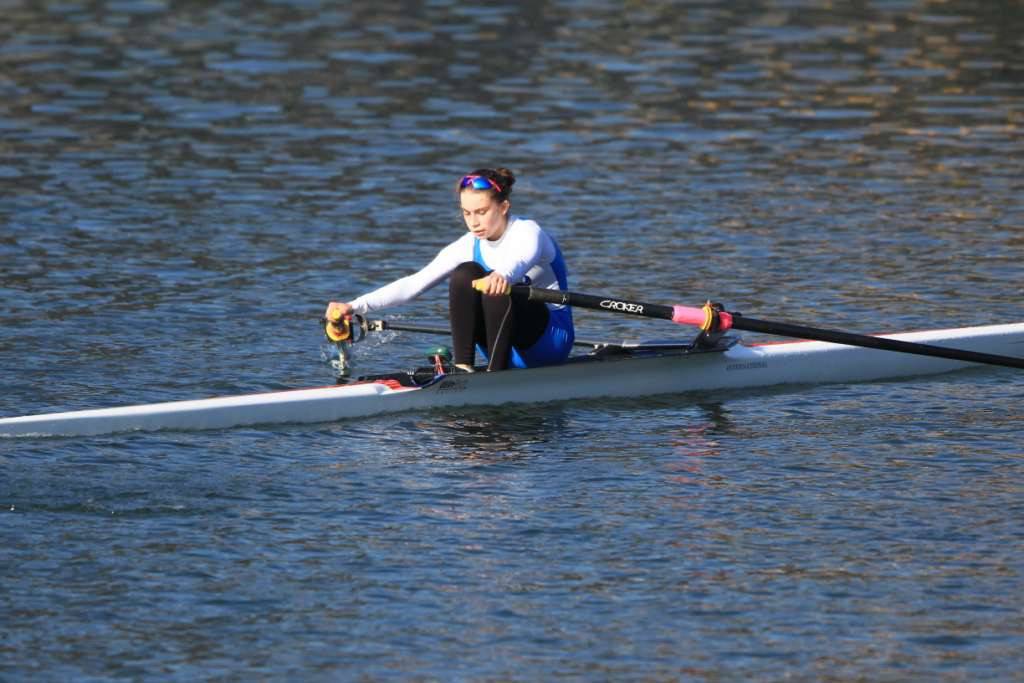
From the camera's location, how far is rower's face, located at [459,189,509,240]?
1188cm

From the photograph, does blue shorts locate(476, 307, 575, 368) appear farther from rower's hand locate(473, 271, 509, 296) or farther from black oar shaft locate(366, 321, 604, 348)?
rower's hand locate(473, 271, 509, 296)

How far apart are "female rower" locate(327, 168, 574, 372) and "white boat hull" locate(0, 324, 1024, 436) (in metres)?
0.18

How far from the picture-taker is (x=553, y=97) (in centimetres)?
2681

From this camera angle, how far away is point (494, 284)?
464 inches

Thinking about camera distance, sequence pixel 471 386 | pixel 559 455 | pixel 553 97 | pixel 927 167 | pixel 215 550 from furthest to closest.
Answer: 1. pixel 553 97
2. pixel 927 167
3. pixel 471 386
4. pixel 559 455
5. pixel 215 550

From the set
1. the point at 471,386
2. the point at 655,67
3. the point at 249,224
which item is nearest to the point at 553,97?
the point at 655,67

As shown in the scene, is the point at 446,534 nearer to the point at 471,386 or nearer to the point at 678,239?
the point at 471,386

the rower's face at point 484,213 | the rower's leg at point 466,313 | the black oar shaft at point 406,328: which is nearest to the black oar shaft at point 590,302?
the rower's leg at point 466,313

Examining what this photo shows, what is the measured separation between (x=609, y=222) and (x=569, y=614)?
1077cm

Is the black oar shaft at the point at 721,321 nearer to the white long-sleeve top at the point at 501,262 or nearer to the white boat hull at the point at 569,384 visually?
the white long-sleeve top at the point at 501,262

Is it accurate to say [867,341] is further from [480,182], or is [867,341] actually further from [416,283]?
[416,283]

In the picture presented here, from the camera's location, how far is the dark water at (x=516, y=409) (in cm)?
862

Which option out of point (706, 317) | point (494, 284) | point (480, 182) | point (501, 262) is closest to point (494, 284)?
point (494, 284)

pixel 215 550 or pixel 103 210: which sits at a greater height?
pixel 103 210
